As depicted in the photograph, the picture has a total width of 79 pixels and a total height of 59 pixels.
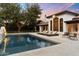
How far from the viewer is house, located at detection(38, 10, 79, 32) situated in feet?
19.1

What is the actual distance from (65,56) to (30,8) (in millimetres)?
1927

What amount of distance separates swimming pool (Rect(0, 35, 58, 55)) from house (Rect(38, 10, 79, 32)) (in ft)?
1.33

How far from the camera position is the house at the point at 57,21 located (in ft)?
19.1

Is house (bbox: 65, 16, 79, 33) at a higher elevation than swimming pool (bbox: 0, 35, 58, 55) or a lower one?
higher

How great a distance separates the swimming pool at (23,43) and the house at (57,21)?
405mm

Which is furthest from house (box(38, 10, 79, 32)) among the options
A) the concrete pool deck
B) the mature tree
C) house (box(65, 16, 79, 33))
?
the mature tree

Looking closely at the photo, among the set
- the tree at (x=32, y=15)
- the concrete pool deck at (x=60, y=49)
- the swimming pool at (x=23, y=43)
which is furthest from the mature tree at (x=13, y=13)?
the concrete pool deck at (x=60, y=49)

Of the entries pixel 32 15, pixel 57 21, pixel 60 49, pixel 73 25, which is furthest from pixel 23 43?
pixel 73 25

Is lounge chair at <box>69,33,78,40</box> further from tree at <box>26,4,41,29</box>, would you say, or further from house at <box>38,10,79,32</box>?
tree at <box>26,4,41,29</box>

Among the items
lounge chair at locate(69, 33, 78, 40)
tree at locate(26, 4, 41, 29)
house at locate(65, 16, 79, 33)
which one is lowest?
lounge chair at locate(69, 33, 78, 40)

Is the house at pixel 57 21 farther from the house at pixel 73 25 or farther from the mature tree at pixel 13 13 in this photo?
the mature tree at pixel 13 13

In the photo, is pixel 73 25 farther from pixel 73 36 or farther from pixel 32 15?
pixel 32 15

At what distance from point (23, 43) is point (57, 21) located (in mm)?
1377

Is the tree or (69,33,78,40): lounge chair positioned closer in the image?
(69,33,78,40): lounge chair
